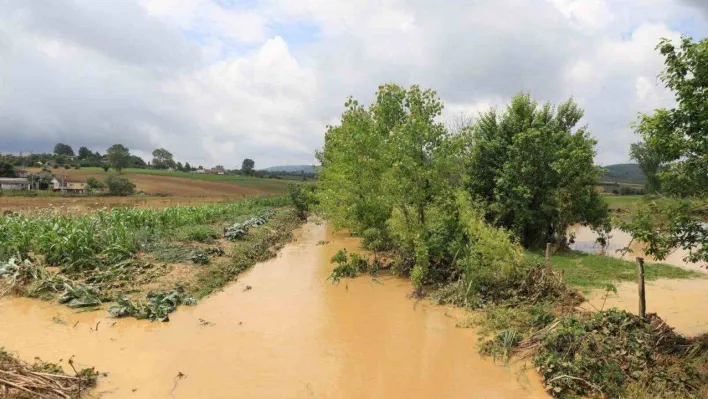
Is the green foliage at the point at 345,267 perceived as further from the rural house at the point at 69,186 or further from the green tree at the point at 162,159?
the green tree at the point at 162,159

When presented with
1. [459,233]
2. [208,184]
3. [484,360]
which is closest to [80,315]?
[484,360]

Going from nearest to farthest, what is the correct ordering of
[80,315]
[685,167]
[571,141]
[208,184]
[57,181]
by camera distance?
[685,167], [80,315], [571,141], [57,181], [208,184]

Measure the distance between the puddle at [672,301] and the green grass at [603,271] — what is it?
491 mm

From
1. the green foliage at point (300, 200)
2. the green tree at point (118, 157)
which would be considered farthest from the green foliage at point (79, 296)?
the green tree at point (118, 157)

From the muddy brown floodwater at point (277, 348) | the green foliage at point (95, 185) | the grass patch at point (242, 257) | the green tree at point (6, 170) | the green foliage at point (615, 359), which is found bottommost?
the muddy brown floodwater at point (277, 348)

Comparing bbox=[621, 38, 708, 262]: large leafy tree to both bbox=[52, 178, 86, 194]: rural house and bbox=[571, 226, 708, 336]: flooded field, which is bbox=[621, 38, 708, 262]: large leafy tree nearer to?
bbox=[571, 226, 708, 336]: flooded field

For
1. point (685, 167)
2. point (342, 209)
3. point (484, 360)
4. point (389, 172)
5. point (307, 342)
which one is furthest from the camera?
point (342, 209)

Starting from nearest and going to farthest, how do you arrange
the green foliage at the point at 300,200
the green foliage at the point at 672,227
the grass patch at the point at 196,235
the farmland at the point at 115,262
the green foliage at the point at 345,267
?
the green foliage at the point at 672,227 < the farmland at the point at 115,262 < the green foliage at the point at 345,267 < the grass patch at the point at 196,235 < the green foliage at the point at 300,200

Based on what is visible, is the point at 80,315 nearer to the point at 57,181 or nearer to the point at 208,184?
the point at 57,181

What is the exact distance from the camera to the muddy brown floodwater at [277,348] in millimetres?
6477

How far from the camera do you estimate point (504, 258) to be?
32.6 ft

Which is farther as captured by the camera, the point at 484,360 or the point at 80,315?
the point at 80,315

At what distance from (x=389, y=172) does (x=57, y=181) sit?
192ft

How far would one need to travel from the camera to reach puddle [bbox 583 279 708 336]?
8734 mm
